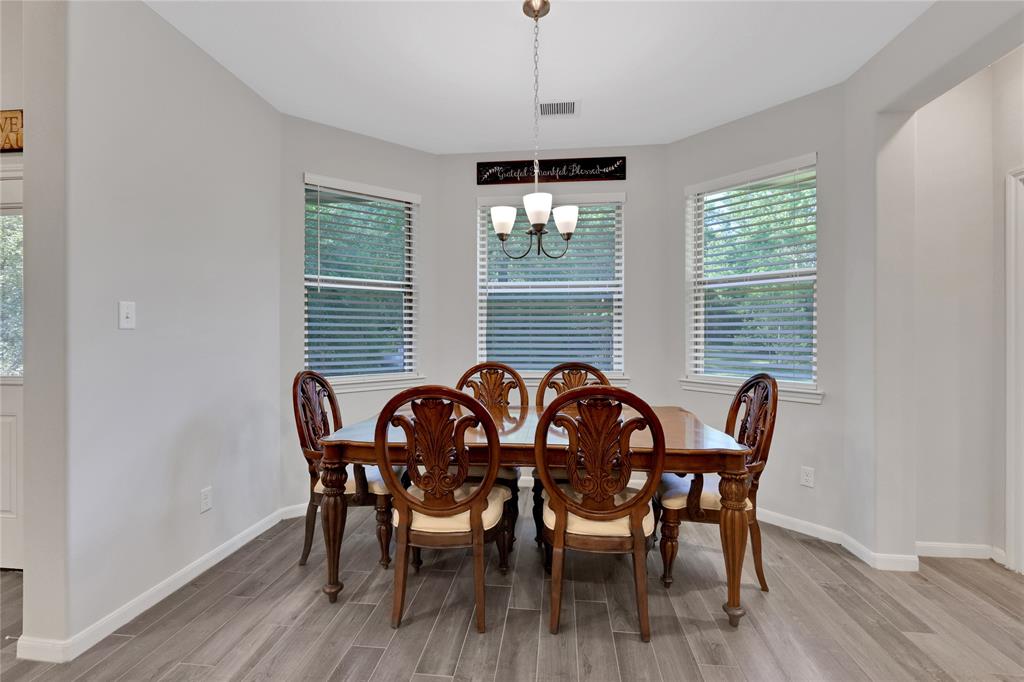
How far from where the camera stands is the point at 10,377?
2334 mm

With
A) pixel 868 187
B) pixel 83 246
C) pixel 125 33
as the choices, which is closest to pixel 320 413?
pixel 83 246

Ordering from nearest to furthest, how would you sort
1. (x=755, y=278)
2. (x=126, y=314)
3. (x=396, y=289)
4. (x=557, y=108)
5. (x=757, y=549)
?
(x=126, y=314) → (x=757, y=549) → (x=557, y=108) → (x=755, y=278) → (x=396, y=289)

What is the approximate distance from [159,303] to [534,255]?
2529 mm

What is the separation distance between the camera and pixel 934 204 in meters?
2.59

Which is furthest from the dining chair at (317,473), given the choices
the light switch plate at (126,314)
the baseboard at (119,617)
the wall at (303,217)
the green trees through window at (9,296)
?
the green trees through window at (9,296)

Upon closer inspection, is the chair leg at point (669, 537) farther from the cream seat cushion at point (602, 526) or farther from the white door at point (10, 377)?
the white door at point (10, 377)

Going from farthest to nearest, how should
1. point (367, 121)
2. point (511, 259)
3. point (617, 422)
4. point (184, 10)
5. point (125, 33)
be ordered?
point (511, 259) → point (367, 121) → point (184, 10) → point (125, 33) → point (617, 422)

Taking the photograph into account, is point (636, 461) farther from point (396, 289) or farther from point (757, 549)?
point (396, 289)

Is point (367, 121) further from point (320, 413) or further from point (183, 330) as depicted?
point (320, 413)

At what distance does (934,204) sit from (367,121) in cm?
357

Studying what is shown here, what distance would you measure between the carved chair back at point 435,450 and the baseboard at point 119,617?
4.14 ft

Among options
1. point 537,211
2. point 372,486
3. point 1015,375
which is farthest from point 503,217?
point 1015,375

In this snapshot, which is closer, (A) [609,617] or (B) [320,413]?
(A) [609,617]

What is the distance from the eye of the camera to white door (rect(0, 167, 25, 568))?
2332 mm
